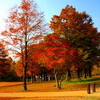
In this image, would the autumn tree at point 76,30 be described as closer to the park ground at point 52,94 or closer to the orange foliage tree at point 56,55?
the orange foliage tree at point 56,55

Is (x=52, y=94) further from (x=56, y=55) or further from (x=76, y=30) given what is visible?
(x=76, y=30)

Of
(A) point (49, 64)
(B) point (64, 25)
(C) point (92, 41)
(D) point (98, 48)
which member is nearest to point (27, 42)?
(A) point (49, 64)

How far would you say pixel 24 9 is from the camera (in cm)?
3231

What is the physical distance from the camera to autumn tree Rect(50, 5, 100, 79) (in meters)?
42.9

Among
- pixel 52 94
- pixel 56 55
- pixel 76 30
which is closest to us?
pixel 52 94

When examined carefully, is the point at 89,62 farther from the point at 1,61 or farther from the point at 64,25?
the point at 1,61

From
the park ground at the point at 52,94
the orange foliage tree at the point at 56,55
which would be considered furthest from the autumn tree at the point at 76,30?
the park ground at the point at 52,94

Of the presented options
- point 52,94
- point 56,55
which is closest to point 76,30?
point 56,55

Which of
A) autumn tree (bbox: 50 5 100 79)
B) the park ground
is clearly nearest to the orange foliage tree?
the park ground

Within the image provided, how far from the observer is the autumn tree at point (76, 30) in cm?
4294

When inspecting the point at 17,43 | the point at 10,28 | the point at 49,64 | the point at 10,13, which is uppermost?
the point at 10,13

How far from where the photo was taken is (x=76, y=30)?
43.3 metres

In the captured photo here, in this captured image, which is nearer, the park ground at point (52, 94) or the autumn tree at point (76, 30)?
the park ground at point (52, 94)

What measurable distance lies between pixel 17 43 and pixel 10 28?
2125 mm
